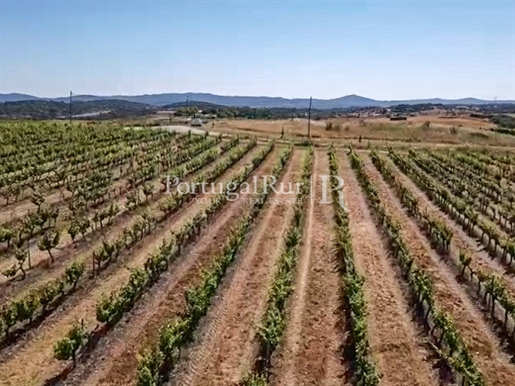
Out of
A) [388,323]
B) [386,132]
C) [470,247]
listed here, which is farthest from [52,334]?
[386,132]

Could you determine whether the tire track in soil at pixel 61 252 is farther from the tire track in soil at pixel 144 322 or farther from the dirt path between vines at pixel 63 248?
the tire track in soil at pixel 144 322

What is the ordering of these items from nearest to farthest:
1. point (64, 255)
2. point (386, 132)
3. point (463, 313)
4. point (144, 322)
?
point (144, 322)
point (463, 313)
point (64, 255)
point (386, 132)

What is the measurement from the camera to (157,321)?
1577 centimetres

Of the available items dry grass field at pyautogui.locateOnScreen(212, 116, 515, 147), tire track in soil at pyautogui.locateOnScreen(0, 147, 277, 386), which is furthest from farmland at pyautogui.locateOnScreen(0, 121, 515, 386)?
dry grass field at pyautogui.locateOnScreen(212, 116, 515, 147)

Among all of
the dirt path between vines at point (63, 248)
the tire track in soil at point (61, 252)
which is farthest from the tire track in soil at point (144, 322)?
the dirt path between vines at point (63, 248)

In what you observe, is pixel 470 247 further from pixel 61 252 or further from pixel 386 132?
pixel 386 132

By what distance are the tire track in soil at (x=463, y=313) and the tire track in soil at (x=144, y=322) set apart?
8427 millimetres

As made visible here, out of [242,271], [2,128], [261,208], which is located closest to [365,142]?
[261,208]

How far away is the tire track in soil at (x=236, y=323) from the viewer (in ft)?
43.8

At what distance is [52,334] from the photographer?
14891 mm

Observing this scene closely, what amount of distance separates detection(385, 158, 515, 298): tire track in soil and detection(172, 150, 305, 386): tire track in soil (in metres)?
7.90

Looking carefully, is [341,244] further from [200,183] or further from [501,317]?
[200,183]

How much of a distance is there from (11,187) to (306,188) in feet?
55.7

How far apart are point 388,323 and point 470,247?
29.1 ft
